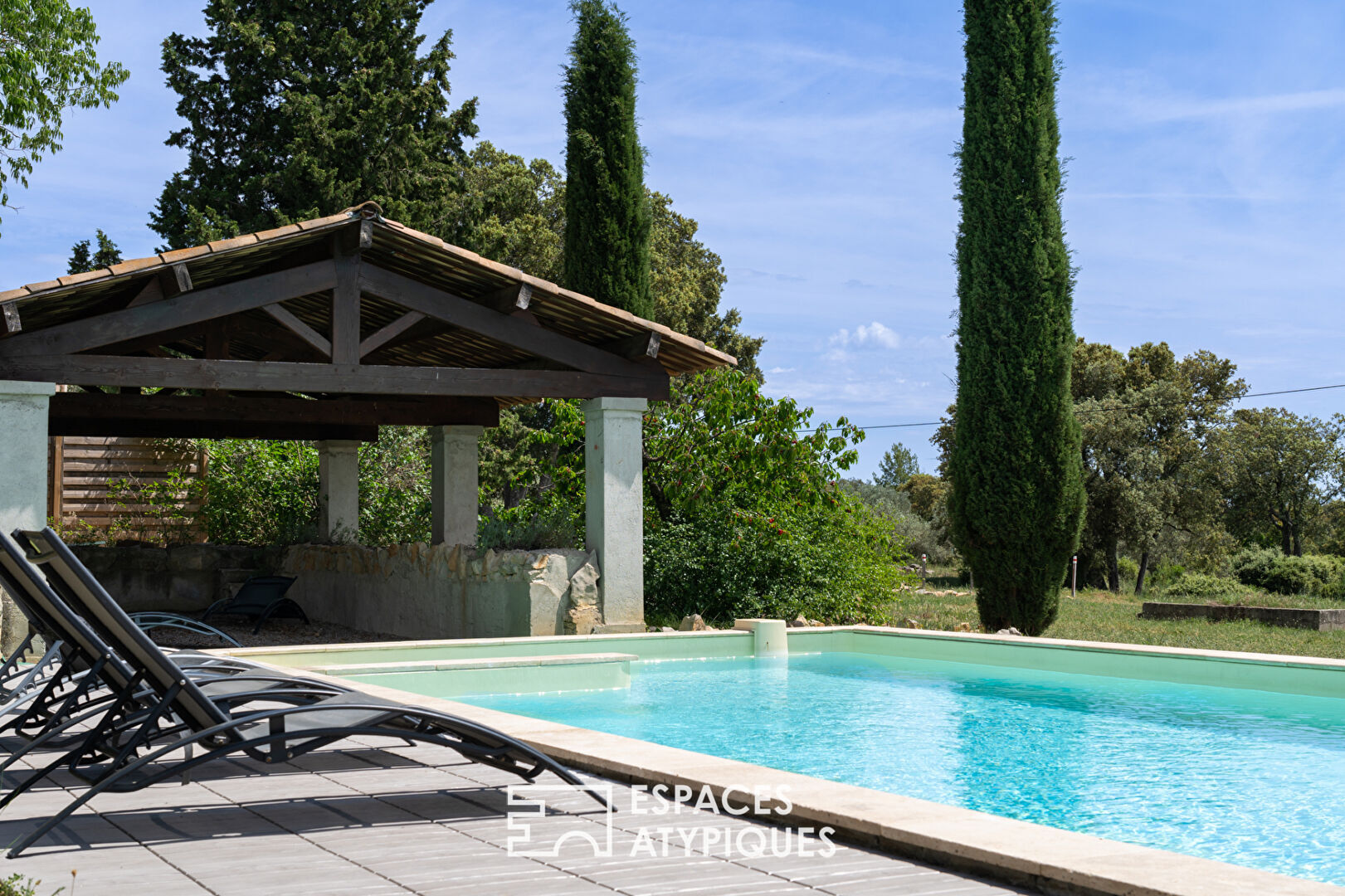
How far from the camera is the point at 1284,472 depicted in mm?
37719

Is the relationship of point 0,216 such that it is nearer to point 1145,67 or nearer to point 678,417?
point 678,417

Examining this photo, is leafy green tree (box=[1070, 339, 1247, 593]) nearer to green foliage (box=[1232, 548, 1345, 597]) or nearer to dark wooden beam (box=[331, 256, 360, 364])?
green foliage (box=[1232, 548, 1345, 597])

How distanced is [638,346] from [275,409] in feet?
14.2

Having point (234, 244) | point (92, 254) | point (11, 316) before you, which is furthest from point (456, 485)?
point (92, 254)

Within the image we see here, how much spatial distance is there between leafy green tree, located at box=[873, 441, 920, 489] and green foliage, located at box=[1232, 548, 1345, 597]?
78642mm

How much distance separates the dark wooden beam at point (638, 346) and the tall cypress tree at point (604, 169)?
533 cm

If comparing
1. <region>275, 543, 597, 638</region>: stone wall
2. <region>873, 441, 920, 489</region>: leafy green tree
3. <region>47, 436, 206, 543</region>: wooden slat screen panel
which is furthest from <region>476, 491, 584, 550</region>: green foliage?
<region>873, 441, 920, 489</region>: leafy green tree

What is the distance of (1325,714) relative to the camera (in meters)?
8.30

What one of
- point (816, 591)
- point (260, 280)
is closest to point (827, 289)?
point (816, 591)

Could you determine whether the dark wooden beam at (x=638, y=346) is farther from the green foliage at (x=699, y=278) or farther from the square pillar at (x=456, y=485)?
the green foliage at (x=699, y=278)

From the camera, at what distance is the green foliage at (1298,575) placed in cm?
2255

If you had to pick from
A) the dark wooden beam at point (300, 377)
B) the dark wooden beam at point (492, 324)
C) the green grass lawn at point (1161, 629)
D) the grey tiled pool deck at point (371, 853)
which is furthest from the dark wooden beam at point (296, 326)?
the green grass lawn at point (1161, 629)

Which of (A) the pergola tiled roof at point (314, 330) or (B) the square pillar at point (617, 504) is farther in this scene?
(B) the square pillar at point (617, 504)

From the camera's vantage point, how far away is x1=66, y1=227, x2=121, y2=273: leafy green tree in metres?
24.0
